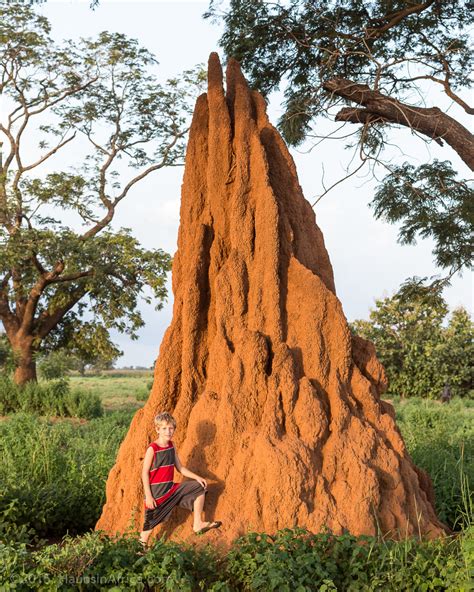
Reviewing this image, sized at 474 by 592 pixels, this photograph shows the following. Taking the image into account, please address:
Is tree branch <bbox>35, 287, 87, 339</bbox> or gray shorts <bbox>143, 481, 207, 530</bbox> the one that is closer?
gray shorts <bbox>143, 481, 207, 530</bbox>

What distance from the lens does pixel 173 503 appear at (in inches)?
204

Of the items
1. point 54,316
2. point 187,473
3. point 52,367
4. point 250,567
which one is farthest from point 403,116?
point 52,367

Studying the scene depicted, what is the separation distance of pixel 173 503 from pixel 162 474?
0.22 m

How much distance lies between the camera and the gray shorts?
5164 mm

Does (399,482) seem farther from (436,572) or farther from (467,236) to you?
(467,236)

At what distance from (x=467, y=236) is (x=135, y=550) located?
7.05 meters

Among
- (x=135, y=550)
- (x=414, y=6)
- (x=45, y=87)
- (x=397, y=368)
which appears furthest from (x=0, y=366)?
(x=135, y=550)

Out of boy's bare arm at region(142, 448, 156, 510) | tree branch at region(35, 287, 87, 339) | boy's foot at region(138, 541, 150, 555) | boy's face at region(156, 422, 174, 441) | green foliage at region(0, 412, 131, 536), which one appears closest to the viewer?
boy's foot at region(138, 541, 150, 555)

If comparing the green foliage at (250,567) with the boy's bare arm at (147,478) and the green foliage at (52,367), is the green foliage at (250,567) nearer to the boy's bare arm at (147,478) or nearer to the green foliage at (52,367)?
the boy's bare arm at (147,478)

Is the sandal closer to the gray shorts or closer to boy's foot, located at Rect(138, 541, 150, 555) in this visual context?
the gray shorts

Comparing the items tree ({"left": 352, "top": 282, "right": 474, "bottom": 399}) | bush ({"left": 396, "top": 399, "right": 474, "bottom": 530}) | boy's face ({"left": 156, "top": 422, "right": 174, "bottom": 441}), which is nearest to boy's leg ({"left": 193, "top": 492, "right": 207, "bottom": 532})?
boy's face ({"left": 156, "top": 422, "right": 174, "bottom": 441})

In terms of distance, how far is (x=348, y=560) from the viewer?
4656mm

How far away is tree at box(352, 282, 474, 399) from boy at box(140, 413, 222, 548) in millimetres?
19220

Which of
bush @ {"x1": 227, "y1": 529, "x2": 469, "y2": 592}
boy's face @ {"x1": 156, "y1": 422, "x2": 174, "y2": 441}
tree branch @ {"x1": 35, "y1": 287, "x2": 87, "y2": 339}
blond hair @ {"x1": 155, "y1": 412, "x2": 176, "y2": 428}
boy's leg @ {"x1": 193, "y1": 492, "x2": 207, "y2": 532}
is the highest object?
tree branch @ {"x1": 35, "y1": 287, "x2": 87, "y2": 339}
